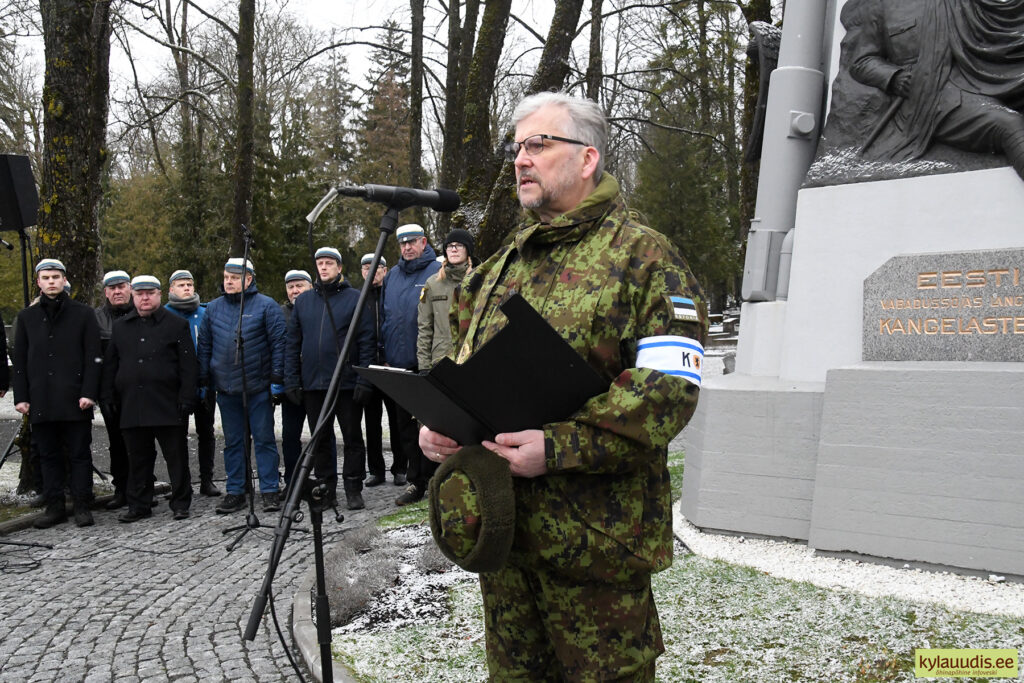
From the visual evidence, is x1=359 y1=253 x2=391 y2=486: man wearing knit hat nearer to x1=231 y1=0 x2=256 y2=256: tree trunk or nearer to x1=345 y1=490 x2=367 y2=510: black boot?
x1=345 y1=490 x2=367 y2=510: black boot

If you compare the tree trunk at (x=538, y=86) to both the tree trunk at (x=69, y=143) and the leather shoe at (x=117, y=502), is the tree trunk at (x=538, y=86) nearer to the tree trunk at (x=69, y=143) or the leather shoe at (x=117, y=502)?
the tree trunk at (x=69, y=143)

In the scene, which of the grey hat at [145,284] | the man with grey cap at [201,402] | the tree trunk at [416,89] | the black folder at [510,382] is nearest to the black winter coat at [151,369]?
the grey hat at [145,284]

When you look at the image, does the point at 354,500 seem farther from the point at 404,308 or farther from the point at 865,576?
the point at 865,576

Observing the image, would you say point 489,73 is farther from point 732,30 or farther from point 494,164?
point 732,30

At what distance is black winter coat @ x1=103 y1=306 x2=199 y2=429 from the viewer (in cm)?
797

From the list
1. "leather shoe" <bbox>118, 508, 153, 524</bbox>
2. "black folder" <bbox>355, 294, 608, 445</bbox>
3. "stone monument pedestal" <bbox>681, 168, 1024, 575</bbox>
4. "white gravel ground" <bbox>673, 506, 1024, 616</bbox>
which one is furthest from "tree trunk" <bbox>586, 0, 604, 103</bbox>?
"black folder" <bbox>355, 294, 608, 445</bbox>

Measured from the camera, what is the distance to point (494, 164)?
11.7 metres

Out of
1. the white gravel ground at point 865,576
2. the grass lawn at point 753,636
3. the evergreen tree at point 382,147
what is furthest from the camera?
the evergreen tree at point 382,147

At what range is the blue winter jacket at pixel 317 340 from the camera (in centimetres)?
792

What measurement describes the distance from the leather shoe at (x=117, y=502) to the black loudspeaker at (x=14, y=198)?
268cm

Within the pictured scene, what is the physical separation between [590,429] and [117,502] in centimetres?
767

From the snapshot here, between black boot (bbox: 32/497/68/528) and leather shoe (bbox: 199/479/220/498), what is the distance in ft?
4.45

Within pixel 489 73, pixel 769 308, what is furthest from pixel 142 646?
pixel 489 73

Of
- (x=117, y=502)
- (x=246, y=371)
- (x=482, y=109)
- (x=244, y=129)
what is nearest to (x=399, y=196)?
(x=246, y=371)
